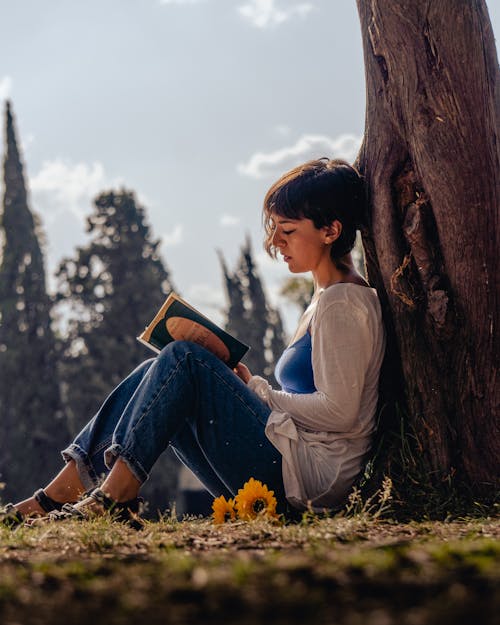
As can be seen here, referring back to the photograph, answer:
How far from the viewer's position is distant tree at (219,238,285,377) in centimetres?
2656

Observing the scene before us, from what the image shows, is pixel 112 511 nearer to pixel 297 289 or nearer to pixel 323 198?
pixel 323 198

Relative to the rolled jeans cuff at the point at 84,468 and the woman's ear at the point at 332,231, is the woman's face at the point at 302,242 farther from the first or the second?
the rolled jeans cuff at the point at 84,468

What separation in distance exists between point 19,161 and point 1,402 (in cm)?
726

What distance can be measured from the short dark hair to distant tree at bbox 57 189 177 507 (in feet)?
60.4

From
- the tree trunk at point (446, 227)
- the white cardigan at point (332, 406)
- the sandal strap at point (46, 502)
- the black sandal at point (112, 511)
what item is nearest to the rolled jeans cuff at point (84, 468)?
the sandal strap at point (46, 502)

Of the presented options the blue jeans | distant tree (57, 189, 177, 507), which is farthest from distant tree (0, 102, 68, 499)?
the blue jeans

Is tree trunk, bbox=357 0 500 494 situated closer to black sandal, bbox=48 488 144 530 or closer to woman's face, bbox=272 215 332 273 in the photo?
woman's face, bbox=272 215 332 273

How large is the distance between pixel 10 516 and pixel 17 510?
0.12 m

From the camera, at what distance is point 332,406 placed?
3.45 meters

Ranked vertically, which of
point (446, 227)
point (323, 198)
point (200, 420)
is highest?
point (323, 198)

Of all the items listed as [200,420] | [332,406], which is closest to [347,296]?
[332,406]

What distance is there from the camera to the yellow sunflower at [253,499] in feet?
11.1

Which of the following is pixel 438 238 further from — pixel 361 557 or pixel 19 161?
pixel 19 161

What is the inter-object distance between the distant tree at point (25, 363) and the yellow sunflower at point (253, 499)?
19329mm
